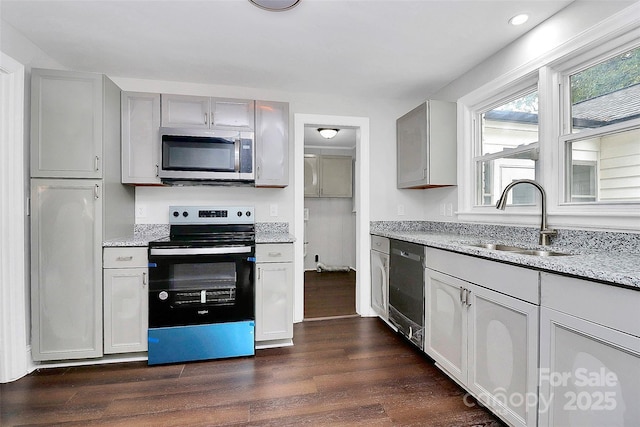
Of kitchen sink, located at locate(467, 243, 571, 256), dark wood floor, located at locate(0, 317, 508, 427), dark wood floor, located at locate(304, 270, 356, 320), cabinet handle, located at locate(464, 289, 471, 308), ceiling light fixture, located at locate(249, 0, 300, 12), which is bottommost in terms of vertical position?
dark wood floor, located at locate(0, 317, 508, 427)

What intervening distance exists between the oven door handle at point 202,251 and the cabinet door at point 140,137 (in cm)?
66

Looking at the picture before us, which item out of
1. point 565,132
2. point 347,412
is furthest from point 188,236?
point 565,132

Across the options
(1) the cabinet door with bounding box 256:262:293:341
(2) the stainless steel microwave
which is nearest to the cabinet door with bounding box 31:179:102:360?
(2) the stainless steel microwave

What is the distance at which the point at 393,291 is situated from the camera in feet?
8.81

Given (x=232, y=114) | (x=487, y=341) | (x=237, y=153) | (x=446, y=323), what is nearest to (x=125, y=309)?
(x=237, y=153)

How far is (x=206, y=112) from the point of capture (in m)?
2.56

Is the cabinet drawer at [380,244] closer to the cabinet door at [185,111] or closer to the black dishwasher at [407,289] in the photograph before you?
the black dishwasher at [407,289]

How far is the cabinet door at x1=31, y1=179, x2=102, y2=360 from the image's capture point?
6.79ft

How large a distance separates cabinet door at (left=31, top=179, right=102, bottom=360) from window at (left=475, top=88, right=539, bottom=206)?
10.3 ft

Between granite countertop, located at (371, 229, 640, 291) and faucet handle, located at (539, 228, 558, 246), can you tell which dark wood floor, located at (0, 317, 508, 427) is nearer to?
granite countertop, located at (371, 229, 640, 291)

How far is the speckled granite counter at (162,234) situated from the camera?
7.26 ft

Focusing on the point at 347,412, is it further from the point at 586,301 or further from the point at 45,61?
the point at 45,61

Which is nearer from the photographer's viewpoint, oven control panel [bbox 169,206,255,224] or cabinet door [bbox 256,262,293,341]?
cabinet door [bbox 256,262,293,341]

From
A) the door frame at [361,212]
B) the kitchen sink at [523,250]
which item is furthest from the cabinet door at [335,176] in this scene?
the kitchen sink at [523,250]
